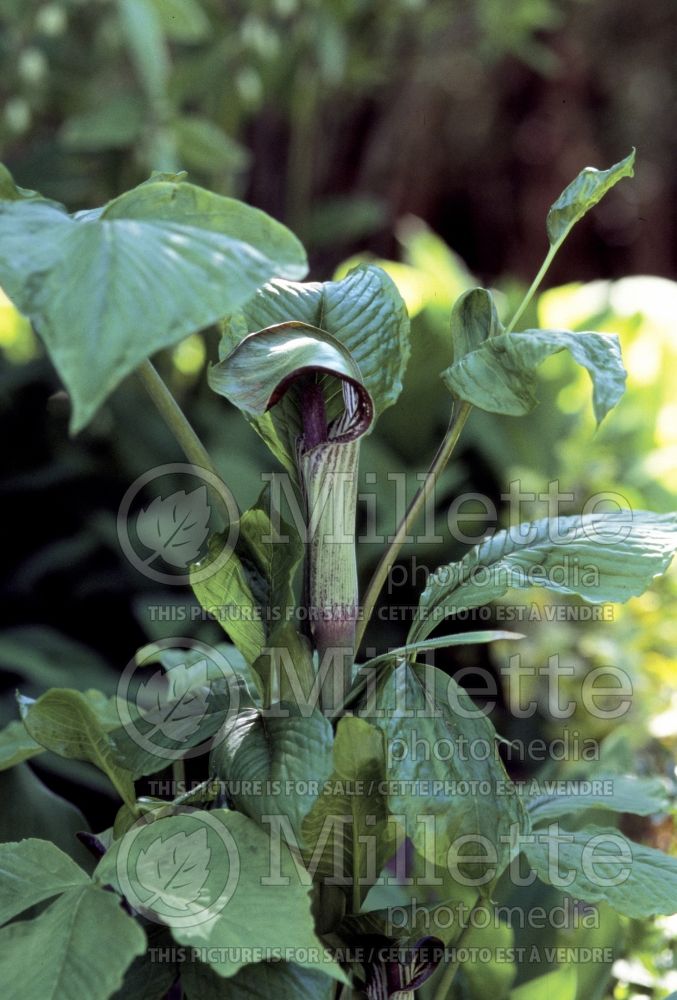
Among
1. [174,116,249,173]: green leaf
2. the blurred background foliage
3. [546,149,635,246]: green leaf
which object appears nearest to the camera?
[546,149,635,246]: green leaf

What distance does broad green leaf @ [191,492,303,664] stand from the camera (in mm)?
357

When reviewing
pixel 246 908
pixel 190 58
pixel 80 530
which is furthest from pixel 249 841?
pixel 190 58

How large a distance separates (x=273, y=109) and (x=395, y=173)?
0.42 m

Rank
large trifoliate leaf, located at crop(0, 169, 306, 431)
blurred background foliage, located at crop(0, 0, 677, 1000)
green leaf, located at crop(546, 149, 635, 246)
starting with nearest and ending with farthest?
1. large trifoliate leaf, located at crop(0, 169, 306, 431)
2. green leaf, located at crop(546, 149, 635, 246)
3. blurred background foliage, located at crop(0, 0, 677, 1000)

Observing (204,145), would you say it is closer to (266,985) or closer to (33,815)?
(33,815)

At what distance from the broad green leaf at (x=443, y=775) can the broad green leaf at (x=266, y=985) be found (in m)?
0.06

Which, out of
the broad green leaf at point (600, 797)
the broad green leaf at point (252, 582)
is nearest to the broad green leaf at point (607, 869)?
the broad green leaf at point (600, 797)

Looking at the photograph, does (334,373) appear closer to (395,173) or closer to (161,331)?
(161,331)

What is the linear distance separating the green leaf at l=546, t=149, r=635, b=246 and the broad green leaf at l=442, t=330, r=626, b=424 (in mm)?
40

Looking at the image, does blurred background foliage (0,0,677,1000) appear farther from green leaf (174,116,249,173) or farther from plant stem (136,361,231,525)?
plant stem (136,361,231,525)

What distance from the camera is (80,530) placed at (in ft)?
4.22

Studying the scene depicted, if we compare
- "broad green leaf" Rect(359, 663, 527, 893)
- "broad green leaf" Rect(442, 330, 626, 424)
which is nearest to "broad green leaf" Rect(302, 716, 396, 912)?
"broad green leaf" Rect(359, 663, 527, 893)

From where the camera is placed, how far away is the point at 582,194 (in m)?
0.35

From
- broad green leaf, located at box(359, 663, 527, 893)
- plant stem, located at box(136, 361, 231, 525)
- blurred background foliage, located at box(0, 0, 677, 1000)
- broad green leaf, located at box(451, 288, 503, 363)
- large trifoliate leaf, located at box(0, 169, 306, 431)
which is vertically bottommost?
blurred background foliage, located at box(0, 0, 677, 1000)
